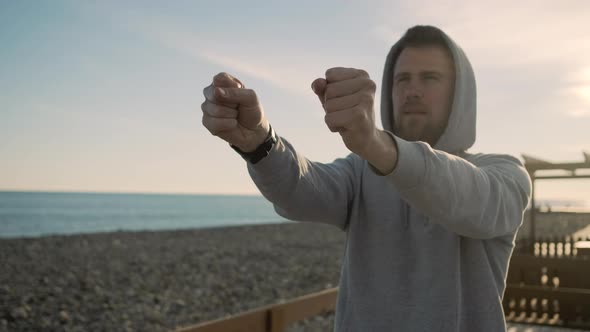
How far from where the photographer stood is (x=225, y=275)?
55.5 ft

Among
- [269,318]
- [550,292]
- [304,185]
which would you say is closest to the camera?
[304,185]

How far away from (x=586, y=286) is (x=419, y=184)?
24.3 feet

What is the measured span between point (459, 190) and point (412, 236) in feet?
1.67

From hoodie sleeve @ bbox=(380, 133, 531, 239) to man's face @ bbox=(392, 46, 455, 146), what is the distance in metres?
0.48

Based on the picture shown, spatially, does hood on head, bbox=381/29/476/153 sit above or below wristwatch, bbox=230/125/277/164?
above

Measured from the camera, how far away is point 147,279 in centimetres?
1581

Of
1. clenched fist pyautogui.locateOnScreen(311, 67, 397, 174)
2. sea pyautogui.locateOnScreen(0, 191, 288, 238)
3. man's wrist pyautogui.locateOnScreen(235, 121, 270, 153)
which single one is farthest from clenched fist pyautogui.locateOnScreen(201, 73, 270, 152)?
sea pyautogui.locateOnScreen(0, 191, 288, 238)

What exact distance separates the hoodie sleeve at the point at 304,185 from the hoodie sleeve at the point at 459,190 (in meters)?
0.47

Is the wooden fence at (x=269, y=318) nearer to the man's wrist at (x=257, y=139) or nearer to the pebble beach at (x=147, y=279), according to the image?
the man's wrist at (x=257, y=139)

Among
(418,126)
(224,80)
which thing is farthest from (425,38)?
(224,80)

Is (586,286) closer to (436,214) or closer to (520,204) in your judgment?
(520,204)

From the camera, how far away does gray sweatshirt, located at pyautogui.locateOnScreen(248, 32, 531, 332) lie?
70.4 inches

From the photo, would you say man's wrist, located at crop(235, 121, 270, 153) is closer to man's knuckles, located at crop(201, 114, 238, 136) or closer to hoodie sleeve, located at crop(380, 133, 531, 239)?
man's knuckles, located at crop(201, 114, 238, 136)

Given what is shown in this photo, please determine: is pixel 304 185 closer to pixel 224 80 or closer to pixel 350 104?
pixel 224 80
